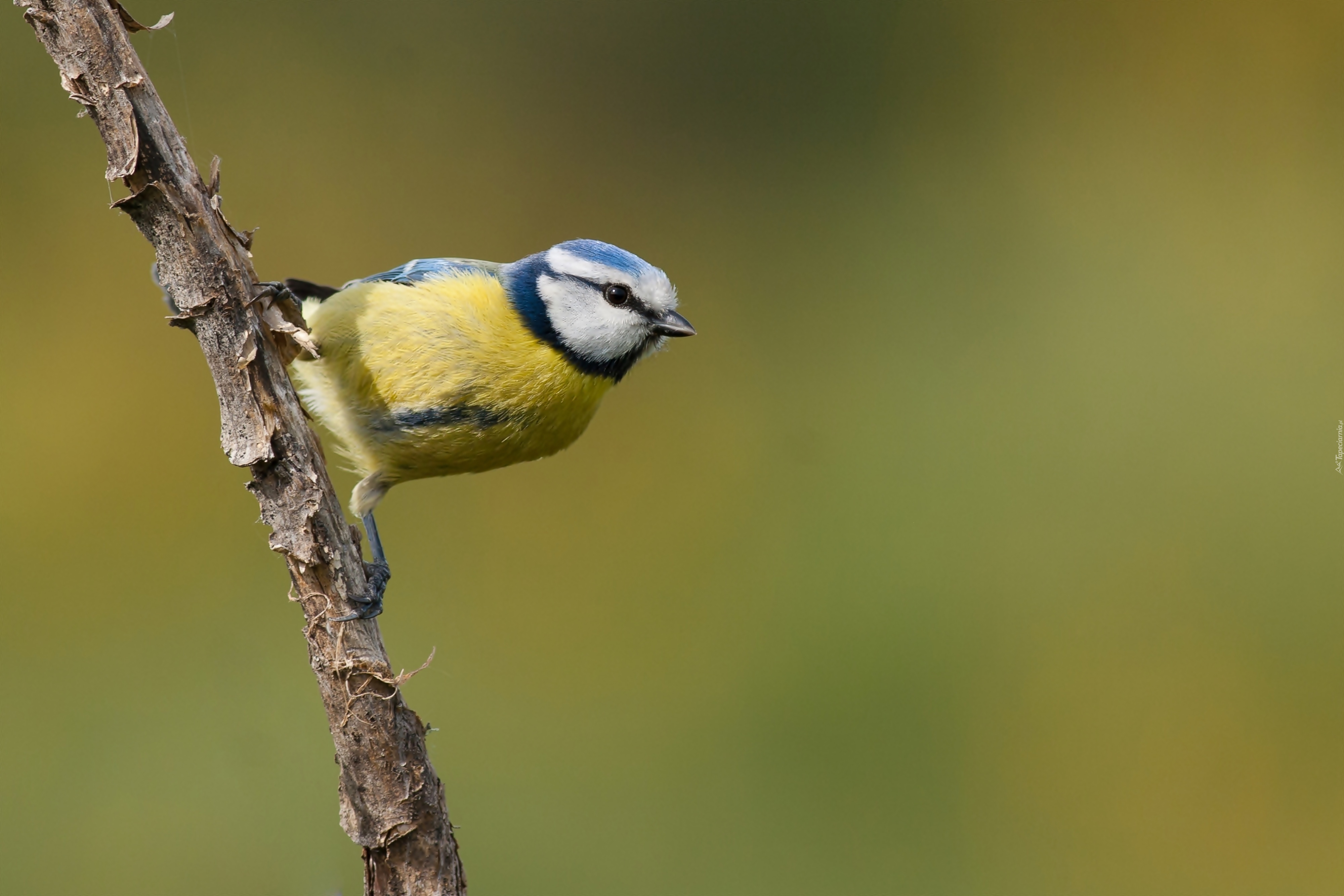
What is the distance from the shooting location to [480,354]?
1.62m

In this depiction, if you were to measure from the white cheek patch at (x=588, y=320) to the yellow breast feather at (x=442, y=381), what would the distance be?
1.5 inches

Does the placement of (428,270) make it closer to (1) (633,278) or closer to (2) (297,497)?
(1) (633,278)

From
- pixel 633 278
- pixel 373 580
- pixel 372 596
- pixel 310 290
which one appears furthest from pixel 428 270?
pixel 372 596

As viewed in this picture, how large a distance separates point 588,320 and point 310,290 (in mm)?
507

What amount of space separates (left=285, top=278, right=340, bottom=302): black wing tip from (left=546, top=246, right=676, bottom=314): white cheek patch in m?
0.42

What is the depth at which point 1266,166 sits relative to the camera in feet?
12.0

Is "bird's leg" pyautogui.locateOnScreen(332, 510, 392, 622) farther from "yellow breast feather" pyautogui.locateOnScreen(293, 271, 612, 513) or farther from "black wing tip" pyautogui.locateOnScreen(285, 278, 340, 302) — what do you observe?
"black wing tip" pyautogui.locateOnScreen(285, 278, 340, 302)

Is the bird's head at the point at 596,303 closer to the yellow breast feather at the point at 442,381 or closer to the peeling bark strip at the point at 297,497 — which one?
the yellow breast feather at the point at 442,381

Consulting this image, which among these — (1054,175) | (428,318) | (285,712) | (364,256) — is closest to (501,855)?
(285,712)

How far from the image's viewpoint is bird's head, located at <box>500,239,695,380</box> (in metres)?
1.67

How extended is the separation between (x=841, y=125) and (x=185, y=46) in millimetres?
2171

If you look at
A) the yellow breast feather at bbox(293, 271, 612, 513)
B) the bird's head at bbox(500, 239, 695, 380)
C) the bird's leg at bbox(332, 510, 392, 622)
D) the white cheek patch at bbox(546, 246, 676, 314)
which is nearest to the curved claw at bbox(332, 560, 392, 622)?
the bird's leg at bbox(332, 510, 392, 622)

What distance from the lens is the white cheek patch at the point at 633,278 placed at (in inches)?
65.7

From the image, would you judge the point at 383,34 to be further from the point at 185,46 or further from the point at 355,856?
the point at 355,856
